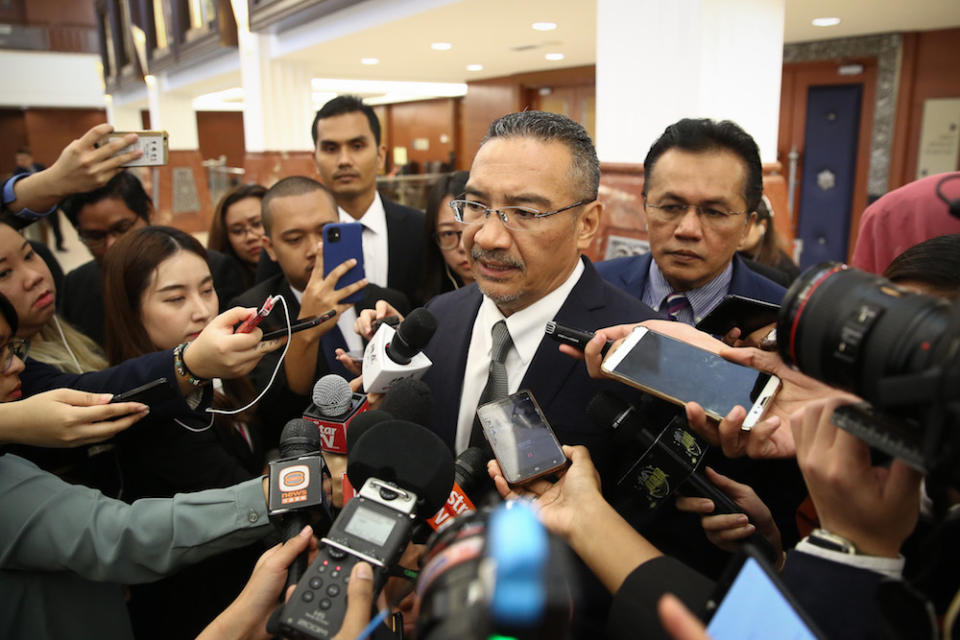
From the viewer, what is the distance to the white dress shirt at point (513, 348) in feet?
4.93

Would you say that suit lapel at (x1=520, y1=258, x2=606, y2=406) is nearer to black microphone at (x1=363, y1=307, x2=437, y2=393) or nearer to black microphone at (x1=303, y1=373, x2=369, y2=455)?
black microphone at (x1=363, y1=307, x2=437, y2=393)

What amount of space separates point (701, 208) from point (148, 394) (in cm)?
159

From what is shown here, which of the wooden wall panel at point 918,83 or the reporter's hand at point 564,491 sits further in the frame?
the wooden wall panel at point 918,83

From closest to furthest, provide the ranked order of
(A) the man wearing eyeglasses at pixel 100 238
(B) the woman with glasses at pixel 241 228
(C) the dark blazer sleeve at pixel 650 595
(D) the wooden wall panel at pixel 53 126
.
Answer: (C) the dark blazer sleeve at pixel 650 595
(A) the man wearing eyeglasses at pixel 100 238
(B) the woman with glasses at pixel 241 228
(D) the wooden wall panel at pixel 53 126

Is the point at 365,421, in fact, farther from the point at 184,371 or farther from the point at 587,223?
the point at 587,223

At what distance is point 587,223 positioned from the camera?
1.57 metres

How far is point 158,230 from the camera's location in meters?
1.86

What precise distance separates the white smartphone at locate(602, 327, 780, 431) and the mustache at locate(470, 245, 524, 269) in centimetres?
36

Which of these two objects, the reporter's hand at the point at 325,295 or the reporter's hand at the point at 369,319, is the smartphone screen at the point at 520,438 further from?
the reporter's hand at the point at 325,295

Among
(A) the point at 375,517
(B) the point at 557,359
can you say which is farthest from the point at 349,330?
(A) the point at 375,517

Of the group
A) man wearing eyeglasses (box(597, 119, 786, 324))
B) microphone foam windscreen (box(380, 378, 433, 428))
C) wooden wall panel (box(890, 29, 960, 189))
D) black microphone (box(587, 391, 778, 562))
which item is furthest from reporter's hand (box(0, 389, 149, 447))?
wooden wall panel (box(890, 29, 960, 189))

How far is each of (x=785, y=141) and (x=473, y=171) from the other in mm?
4990

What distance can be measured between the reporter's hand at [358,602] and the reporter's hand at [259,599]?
24 centimetres

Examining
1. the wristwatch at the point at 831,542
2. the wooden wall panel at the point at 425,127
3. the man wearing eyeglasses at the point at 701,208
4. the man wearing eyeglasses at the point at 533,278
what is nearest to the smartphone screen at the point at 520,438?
the man wearing eyeglasses at the point at 533,278
